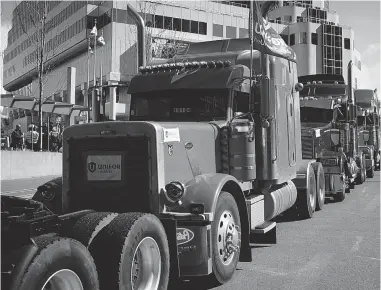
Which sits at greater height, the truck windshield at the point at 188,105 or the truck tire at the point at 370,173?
the truck windshield at the point at 188,105

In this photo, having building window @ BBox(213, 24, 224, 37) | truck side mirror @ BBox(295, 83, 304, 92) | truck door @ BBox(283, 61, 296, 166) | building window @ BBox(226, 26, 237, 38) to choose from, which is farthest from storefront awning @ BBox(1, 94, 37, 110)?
building window @ BBox(226, 26, 237, 38)

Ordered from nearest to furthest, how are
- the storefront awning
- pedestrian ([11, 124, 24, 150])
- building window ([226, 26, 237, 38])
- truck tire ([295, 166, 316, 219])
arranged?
truck tire ([295, 166, 316, 219]) → pedestrian ([11, 124, 24, 150]) → the storefront awning → building window ([226, 26, 237, 38])

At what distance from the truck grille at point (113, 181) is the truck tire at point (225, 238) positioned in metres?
0.85

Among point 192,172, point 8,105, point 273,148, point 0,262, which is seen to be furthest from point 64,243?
point 8,105

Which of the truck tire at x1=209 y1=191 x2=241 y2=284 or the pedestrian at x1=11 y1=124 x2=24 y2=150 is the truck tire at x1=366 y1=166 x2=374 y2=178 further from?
the truck tire at x1=209 y1=191 x2=241 y2=284

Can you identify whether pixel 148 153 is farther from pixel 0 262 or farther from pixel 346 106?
pixel 346 106

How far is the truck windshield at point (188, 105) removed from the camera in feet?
23.4

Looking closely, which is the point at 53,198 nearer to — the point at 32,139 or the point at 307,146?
the point at 307,146

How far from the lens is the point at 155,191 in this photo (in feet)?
18.0

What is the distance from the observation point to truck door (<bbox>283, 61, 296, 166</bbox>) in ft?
29.1

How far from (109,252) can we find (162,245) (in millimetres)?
746

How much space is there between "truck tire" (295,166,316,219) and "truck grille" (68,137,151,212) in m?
5.86

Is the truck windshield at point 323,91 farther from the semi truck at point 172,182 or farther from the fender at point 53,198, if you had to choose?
the fender at point 53,198

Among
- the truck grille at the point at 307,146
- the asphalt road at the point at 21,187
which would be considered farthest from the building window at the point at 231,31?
the truck grille at the point at 307,146
